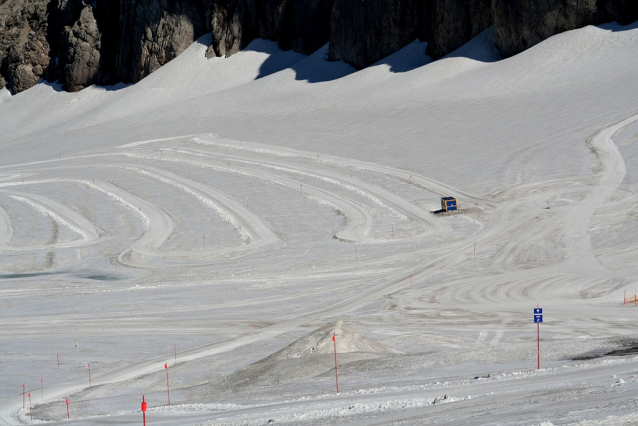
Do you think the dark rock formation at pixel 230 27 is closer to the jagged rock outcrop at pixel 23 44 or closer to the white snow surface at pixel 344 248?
the white snow surface at pixel 344 248

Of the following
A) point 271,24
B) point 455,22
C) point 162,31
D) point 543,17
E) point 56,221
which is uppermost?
point 162,31

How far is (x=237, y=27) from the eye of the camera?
313 ft

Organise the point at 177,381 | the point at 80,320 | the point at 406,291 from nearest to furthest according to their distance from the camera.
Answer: the point at 177,381 < the point at 80,320 < the point at 406,291

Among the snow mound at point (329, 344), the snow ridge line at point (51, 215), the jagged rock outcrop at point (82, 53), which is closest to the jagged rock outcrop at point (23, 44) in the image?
the jagged rock outcrop at point (82, 53)

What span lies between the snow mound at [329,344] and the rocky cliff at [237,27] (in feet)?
185

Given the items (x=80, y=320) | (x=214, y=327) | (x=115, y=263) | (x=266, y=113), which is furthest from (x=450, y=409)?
(x=266, y=113)

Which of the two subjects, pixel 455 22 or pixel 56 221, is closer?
pixel 56 221

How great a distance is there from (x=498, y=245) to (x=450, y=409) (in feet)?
78.6

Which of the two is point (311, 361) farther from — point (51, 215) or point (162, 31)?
point (162, 31)

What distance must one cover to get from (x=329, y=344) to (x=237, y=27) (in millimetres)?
79029

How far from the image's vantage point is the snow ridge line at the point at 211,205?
42.3 meters

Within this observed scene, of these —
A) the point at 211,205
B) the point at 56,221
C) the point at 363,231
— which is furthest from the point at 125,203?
the point at 363,231

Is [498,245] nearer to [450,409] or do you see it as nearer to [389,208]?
[389,208]

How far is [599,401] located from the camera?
13477 mm
